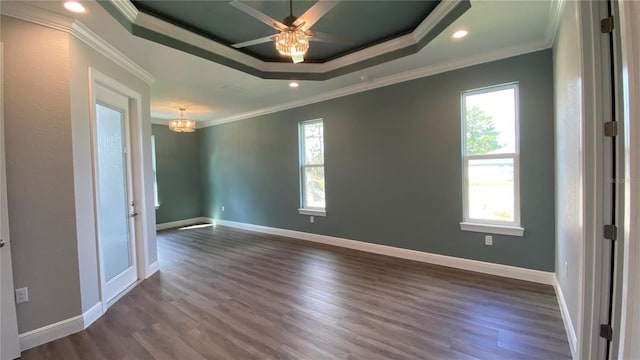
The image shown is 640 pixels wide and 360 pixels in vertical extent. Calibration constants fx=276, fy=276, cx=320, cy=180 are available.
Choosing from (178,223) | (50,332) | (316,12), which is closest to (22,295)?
(50,332)

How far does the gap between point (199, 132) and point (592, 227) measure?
25.3 feet

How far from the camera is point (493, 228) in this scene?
3.32 m

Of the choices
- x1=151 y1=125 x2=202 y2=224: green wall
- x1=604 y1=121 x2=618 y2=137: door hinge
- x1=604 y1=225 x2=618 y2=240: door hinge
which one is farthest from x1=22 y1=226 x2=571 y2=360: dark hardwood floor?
x1=151 y1=125 x2=202 y2=224: green wall

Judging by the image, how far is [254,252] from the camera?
4.64 m

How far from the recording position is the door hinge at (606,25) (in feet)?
5.05

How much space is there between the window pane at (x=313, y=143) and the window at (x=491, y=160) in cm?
246

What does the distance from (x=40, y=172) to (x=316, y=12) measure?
252cm

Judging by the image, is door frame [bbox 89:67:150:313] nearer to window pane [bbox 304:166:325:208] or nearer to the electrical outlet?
the electrical outlet

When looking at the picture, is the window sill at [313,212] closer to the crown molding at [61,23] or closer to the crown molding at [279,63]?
the crown molding at [279,63]

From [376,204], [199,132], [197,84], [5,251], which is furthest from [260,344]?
[199,132]

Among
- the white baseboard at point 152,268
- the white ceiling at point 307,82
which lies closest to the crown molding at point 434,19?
the white ceiling at point 307,82

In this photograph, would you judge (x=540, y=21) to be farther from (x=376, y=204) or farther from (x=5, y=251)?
(x=5, y=251)

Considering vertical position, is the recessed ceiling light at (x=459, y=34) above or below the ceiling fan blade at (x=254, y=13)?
above

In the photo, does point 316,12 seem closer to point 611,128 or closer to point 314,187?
point 611,128
